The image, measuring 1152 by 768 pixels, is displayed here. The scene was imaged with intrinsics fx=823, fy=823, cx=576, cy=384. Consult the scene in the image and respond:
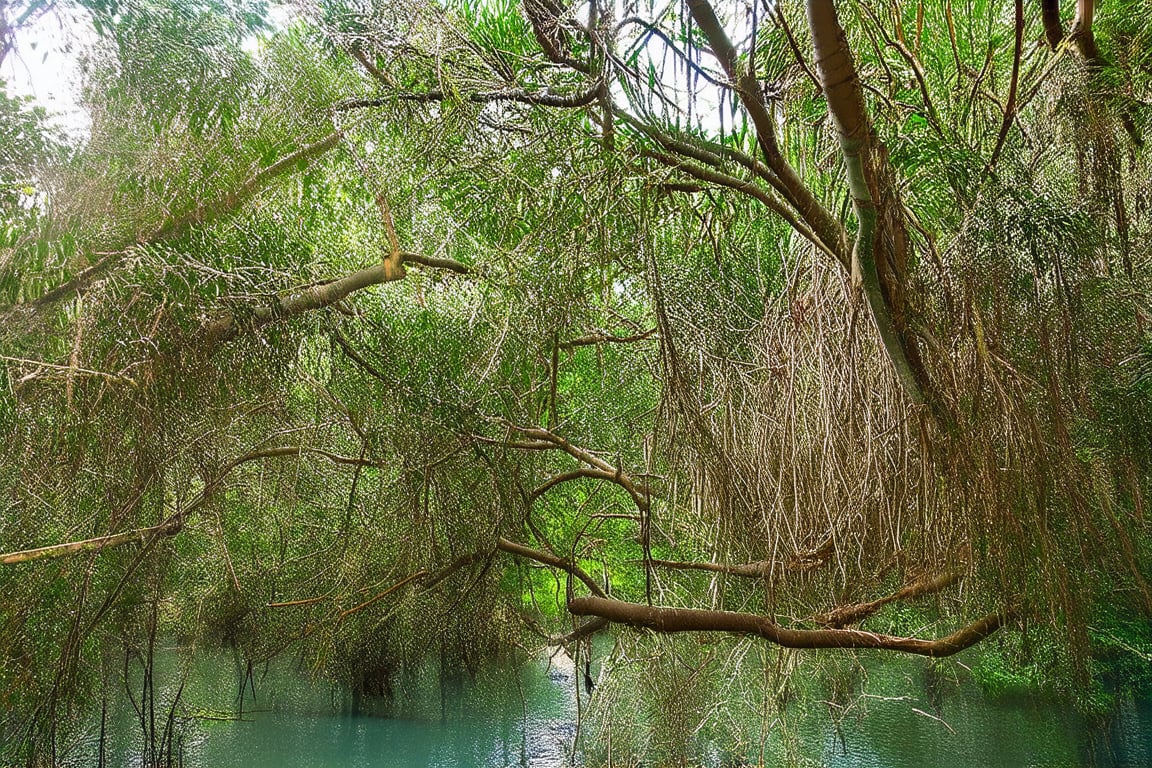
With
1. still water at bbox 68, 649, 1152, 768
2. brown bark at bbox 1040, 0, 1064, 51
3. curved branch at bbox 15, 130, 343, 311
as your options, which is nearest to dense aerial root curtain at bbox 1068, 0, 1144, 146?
brown bark at bbox 1040, 0, 1064, 51

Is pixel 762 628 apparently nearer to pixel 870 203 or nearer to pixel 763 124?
pixel 870 203

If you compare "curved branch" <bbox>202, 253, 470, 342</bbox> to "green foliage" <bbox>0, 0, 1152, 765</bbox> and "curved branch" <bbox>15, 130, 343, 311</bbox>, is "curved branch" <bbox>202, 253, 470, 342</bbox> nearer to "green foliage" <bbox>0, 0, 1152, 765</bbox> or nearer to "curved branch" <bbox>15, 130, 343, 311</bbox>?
"green foliage" <bbox>0, 0, 1152, 765</bbox>

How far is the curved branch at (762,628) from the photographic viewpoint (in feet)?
6.95

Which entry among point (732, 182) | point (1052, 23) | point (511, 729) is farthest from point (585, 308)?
point (511, 729)

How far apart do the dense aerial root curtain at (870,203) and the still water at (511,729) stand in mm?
4536

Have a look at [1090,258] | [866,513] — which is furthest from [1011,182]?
[866,513]

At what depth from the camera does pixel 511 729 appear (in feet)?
26.8

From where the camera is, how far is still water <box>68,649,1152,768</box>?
6641 millimetres

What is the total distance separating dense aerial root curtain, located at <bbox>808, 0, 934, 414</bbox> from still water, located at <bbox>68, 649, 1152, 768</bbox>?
4.54 meters

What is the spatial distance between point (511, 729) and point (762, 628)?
267 inches

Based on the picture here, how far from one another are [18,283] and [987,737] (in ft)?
27.0

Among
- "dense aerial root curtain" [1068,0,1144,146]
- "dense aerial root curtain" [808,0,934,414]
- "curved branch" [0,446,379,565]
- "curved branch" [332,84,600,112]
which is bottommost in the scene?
"curved branch" [0,446,379,565]

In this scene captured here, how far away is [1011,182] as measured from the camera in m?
1.74

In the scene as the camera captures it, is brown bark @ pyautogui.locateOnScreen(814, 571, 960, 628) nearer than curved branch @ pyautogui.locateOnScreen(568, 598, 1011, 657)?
Yes
